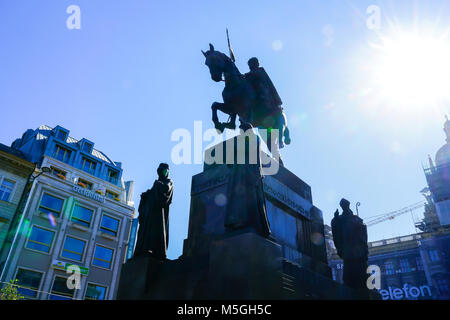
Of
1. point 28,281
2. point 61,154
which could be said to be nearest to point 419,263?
point 61,154

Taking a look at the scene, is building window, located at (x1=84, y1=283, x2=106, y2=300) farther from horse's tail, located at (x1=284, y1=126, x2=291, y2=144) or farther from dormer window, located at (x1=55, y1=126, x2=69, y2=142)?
horse's tail, located at (x1=284, y1=126, x2=291, y2=144)

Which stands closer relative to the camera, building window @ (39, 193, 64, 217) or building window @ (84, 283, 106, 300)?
building window @ (84, 283, 106, 300)

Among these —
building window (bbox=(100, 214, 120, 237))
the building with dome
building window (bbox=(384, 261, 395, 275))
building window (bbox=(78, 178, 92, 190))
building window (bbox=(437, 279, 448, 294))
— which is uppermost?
the building with dome

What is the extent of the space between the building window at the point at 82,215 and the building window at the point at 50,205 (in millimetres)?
1759

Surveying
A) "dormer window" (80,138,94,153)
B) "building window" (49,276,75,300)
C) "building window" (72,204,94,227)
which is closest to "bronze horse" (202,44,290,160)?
"building window" (49,276,75,300)

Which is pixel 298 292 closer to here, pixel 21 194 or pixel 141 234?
pixel 141 234

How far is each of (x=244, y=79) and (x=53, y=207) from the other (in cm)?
3589

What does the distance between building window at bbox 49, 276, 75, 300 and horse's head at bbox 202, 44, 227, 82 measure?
33.9 m

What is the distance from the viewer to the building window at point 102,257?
40.3 meters

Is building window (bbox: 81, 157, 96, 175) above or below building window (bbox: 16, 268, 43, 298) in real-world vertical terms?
→ above

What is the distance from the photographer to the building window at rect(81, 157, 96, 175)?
152ft

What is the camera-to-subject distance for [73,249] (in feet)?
127

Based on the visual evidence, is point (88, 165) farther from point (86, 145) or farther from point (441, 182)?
point (441, 182)
